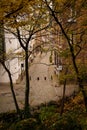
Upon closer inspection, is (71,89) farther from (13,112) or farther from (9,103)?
(13,112)

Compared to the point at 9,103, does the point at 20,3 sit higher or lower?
higher

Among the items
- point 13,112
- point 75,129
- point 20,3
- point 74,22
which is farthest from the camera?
point 13,112

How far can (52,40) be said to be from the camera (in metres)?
16.0

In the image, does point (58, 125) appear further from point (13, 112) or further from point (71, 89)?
point (71, 89)

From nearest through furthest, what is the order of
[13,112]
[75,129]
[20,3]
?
[20,3] → [75,129] → [13,112]

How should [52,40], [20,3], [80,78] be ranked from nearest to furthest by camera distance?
1. [20,3]
2. [80,78]
3. [52,40]

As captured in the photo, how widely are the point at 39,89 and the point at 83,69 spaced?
438 inches

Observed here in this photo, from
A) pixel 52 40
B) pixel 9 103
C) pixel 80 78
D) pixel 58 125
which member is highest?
pixel 52 40

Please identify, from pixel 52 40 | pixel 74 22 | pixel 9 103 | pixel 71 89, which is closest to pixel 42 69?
pixel 71 89

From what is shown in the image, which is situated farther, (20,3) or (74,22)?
(74,22)

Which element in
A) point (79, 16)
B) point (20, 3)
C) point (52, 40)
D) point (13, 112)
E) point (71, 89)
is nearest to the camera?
point (20, 3)

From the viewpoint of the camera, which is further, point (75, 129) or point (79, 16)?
point (79, 16)

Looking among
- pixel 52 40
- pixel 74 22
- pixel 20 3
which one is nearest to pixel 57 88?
pixel 52 40

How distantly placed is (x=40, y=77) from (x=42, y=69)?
1.04m
